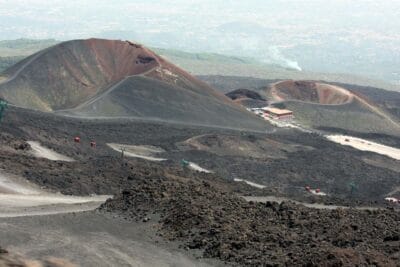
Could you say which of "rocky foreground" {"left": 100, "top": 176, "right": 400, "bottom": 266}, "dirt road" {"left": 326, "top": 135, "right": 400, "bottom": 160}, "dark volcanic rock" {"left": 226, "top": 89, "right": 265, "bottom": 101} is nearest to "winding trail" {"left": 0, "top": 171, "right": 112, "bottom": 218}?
"rocky foreground" {"left": 100, "top": 176, "right": 400, "bottom": 266}

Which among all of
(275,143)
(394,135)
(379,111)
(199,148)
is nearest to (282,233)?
(199,148)

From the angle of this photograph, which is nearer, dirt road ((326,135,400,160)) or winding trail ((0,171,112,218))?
winding trail ((0,171,112,218))

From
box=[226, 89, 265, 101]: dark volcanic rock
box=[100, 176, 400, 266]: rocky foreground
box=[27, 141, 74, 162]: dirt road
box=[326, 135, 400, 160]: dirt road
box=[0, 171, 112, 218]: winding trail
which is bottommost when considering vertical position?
box=[326, 135, 400, 160]: dirt road

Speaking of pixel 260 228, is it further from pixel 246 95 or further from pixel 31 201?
pixel 246 95

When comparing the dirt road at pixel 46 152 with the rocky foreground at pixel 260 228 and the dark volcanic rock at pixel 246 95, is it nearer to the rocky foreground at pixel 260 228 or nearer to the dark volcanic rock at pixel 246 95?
the rocky foreground at pixel 260 228

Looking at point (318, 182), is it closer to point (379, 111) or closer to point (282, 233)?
point (282, 233)

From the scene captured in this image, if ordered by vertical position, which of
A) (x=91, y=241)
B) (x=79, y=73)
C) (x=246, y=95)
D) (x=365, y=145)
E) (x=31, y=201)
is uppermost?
(x=79, y=73)

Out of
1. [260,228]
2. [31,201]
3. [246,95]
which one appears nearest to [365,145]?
[246,95]

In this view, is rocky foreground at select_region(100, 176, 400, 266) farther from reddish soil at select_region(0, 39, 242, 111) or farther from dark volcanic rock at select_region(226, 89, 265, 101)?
dark volcanic rock at select_region(226, 89, 265, 101)

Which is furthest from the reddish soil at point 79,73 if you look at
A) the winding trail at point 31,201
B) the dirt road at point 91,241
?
the dirt road at point 91,241
